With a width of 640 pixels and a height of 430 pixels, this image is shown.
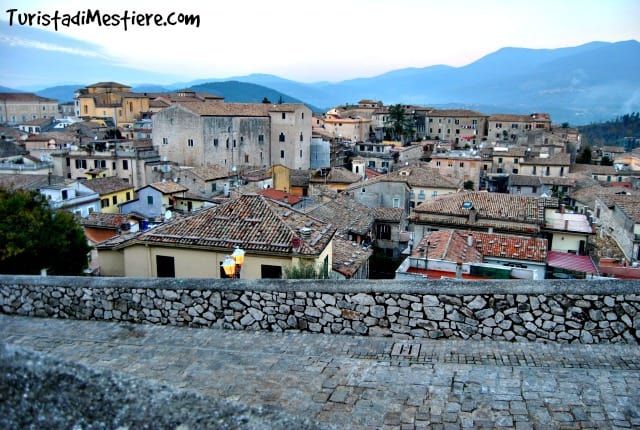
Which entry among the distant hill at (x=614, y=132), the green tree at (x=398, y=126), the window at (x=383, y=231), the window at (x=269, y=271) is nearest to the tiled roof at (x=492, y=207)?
the window at (x=383, y=231)

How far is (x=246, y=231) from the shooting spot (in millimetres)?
13008

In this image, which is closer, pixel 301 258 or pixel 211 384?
pixel 211 384

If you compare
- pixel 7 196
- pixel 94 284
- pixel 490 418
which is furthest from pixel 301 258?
pixel 7 196

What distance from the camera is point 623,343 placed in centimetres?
638

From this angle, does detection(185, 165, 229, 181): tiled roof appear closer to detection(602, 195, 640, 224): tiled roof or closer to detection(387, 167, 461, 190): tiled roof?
detection(387, 167, 461, 190): tiled roof

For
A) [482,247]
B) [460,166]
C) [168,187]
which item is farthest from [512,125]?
[482,247]

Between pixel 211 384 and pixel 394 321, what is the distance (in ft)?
8.14

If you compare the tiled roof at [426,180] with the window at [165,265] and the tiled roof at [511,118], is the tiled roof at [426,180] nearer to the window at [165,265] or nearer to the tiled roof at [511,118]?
the window at [165,265]

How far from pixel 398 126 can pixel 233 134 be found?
3818 cm

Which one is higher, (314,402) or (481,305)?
(481,305)

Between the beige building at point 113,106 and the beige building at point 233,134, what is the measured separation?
2919 cm

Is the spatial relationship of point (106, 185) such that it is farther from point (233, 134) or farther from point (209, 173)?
point (233, 134)

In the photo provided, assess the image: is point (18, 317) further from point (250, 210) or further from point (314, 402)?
point (250, 210)

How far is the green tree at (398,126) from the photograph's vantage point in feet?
289
